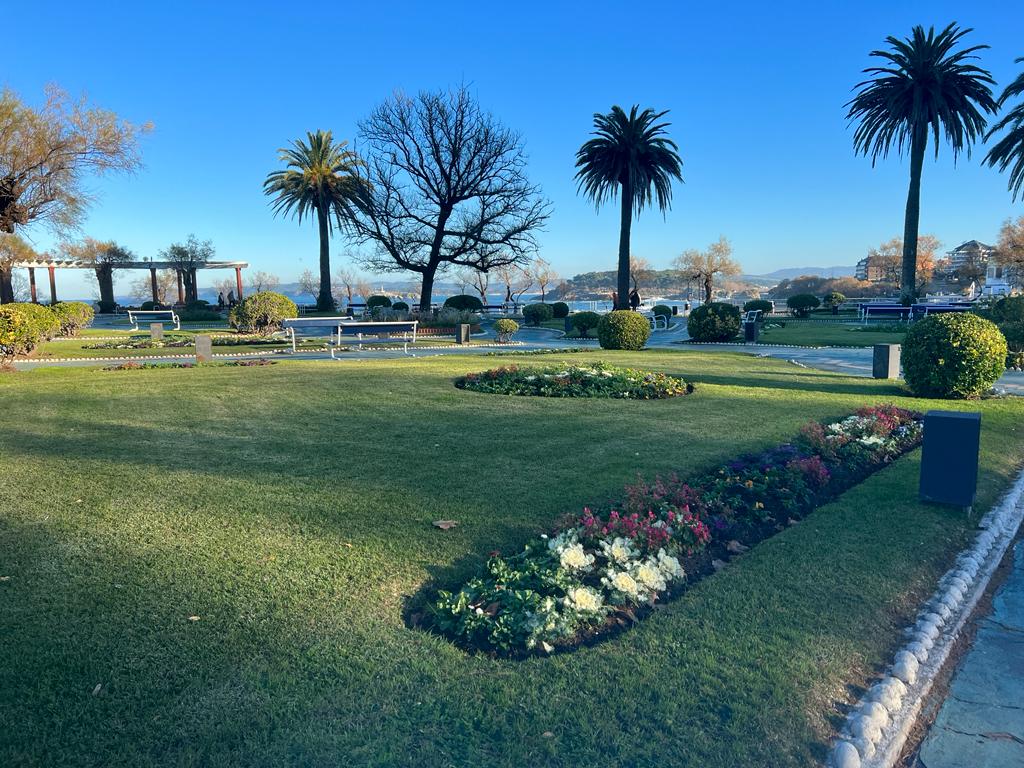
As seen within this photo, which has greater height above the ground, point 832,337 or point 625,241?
point 625,241

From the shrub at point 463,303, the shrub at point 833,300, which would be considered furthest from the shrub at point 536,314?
the shrub at point 833,300

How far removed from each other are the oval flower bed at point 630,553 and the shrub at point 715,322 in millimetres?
16200

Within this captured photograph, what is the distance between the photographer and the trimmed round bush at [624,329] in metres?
17.9

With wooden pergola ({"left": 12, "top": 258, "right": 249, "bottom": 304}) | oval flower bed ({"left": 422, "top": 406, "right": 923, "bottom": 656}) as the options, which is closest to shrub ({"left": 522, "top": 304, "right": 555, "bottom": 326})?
wooden pergola ({"left": 12, "top": 258, "right": 249, "bottom": 304})

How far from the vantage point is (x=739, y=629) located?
3006 mm

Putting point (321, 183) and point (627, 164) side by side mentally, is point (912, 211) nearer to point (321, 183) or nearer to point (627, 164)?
point (627, 164)

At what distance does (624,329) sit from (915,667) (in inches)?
606

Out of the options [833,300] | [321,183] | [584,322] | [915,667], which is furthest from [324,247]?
[915,667]

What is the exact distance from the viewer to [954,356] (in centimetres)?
922

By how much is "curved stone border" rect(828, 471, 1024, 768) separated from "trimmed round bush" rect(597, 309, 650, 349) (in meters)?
13.6

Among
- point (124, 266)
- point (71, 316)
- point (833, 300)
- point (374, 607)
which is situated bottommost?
point (374, 607)

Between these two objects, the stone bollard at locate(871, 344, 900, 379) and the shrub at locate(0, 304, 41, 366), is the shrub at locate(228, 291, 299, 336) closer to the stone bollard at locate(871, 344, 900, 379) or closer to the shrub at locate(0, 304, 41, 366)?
the shrub at locate(0, 304, 41, 366)

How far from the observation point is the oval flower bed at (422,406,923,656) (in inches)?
117

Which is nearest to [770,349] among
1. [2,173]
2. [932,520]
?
[932,520]
